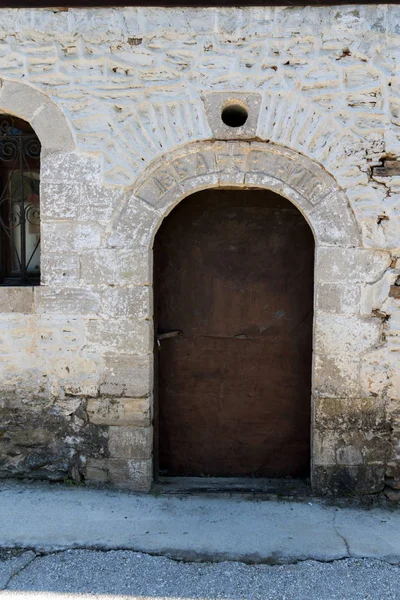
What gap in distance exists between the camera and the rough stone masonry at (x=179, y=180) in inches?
132

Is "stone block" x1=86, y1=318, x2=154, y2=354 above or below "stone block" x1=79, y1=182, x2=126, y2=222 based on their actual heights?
below

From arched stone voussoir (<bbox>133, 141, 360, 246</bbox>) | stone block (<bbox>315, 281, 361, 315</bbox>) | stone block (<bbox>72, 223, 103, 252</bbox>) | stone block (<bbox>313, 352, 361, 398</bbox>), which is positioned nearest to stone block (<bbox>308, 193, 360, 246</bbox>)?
arched stone voussoir (<bbox>133, 141, 360, 246</bbox>)

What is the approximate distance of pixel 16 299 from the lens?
Result: 3.62m

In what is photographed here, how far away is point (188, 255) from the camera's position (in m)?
3.83

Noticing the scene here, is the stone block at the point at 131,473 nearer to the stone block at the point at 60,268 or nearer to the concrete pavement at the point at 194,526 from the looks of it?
the concrete pavement at the point at 194,526

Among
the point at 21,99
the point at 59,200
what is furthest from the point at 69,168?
the point at 21,99

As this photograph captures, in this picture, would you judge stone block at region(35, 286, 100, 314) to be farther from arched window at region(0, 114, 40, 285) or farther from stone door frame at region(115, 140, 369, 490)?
stone door frame at region(115, 140, 369, 490)

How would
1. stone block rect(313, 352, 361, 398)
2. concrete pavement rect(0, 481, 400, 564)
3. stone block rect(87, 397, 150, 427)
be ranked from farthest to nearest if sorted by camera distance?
stone block rect(87, 397, 150, 427) → stone block rect(313, 352, 361, 398) → concrete pavement rect(0, 481, 400, 564)

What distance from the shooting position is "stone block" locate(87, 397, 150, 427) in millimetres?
3564

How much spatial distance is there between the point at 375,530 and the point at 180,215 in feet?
8.08

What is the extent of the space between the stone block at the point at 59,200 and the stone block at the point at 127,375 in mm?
1030

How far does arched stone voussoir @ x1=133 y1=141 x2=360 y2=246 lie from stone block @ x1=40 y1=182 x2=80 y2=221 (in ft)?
1.46

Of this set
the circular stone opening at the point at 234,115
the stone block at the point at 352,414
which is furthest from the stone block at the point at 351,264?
the circular stone opening at the point at 234,115

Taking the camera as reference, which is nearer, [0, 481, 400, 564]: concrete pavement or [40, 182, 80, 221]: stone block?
[0, 481, 400, 564]: concrete pavement
